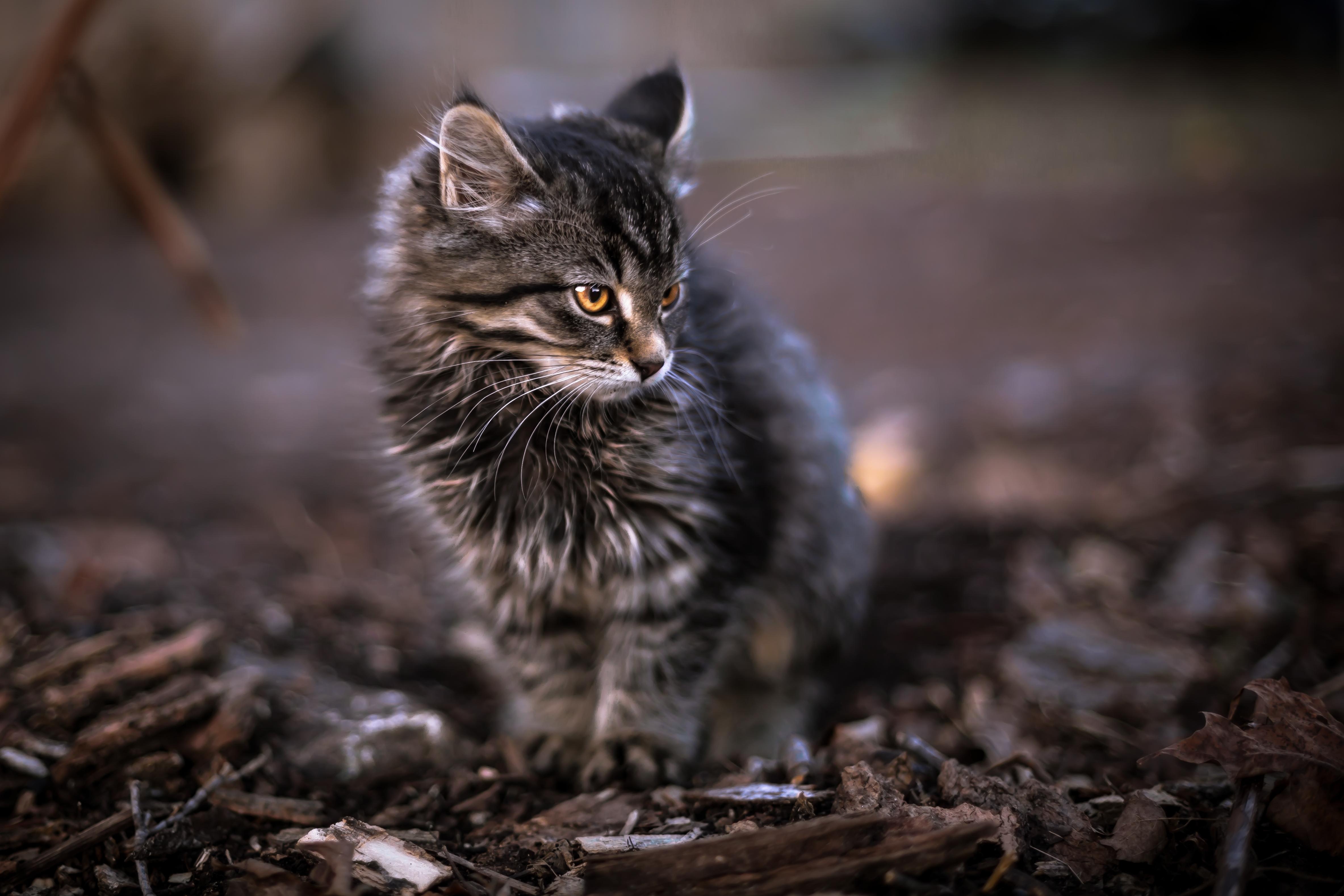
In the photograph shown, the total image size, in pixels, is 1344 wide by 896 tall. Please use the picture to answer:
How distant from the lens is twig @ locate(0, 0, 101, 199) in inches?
128

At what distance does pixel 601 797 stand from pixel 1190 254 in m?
7.35

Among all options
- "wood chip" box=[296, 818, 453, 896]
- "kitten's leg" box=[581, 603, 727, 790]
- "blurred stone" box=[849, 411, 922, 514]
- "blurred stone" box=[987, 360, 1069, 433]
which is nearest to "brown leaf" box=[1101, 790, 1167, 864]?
"kitten's leg" box=[581, 603, 727, 790]

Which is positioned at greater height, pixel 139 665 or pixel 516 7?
pixel 516 7

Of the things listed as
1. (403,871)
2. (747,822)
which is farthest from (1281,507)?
(403,871)

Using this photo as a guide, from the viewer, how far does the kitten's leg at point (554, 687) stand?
2953 millimetres

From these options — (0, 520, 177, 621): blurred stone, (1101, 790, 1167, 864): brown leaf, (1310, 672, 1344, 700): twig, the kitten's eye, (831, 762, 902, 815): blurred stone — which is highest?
the kitten's eye

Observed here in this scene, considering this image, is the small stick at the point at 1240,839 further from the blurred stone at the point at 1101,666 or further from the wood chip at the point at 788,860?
the blurred stone at the point at 1101,666

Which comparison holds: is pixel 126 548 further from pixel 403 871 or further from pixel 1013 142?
pixel 1013 142

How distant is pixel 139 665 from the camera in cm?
279

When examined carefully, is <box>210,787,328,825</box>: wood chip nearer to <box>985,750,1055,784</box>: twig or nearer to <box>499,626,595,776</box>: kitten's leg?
<box>499,626,595,776</box>: kitten's leg

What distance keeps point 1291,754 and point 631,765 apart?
1695 millimetres

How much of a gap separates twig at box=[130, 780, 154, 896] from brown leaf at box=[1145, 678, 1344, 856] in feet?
7.54

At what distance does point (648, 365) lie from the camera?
2500mm

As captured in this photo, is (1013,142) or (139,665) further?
(1013,142)
